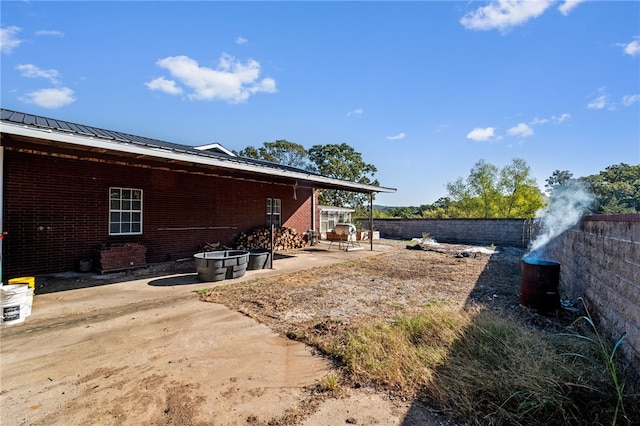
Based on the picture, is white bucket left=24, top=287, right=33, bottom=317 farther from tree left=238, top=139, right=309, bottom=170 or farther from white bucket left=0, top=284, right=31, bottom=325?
tree left=238, top=139, right=309, bottom=170

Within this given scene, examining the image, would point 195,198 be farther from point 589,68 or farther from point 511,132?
point 511,132

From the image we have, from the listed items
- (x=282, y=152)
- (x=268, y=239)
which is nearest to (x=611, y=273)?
(x=268, y=239)

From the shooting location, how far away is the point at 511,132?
63.9 ft

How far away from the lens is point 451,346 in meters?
2.96

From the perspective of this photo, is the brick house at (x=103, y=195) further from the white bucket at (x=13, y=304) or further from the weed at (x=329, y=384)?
the weed at (x=329, y=384)

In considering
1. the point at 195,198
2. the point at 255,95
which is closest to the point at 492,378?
the point at 195,198

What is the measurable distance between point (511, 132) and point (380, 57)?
50.3 ft

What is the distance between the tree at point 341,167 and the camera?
27844 mm

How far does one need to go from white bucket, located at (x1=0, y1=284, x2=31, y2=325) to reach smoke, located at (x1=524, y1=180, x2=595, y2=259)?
8656mm

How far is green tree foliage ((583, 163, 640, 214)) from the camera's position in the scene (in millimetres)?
14429

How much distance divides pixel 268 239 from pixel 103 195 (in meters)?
5.45

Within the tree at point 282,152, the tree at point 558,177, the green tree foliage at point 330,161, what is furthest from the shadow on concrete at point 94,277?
the tree at point 558,177

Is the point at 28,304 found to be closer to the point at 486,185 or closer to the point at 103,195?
the point at 103,195

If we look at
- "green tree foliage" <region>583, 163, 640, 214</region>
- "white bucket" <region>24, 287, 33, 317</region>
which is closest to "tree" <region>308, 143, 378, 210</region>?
"green tree foliage" <region>583, 163, 640, 214</region>
